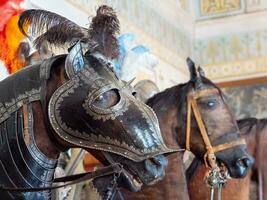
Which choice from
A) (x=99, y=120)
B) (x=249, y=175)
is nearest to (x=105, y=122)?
(x=99, y=120)

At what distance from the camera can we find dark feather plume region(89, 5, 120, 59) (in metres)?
1.63

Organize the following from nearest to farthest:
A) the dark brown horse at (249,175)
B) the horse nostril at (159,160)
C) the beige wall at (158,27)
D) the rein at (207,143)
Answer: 1. the horse nostril at (159,160)
2. the rein at (207,143)
3. the dark brown horse at (249,175)
4. the beige wall at (158,27)

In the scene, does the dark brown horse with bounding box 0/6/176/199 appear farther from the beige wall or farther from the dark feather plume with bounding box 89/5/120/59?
the beige wall

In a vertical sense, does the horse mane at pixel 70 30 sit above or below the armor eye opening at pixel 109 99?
above

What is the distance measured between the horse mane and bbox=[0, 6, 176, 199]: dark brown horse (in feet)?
0.29

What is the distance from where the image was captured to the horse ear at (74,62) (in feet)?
4.98

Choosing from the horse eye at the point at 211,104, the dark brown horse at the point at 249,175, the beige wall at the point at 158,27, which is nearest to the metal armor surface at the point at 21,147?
the horse eye at the point at 211,104

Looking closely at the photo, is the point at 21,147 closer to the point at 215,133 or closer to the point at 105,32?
the point at 105,32

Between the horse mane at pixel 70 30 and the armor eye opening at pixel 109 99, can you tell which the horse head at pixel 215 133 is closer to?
the horse mane at pixel 70 30

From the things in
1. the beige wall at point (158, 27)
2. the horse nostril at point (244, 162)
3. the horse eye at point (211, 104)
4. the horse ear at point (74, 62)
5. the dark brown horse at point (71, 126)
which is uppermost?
A: the horse ear at point (74, 62)


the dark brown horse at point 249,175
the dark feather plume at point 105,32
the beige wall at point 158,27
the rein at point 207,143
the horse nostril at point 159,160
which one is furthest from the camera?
the beige wall at point 158,27

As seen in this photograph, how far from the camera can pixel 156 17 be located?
557 centimetres

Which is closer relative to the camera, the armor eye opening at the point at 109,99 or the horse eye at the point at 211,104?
the armor eye opening at the point at 109,99

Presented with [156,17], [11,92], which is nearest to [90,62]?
[11,92]
